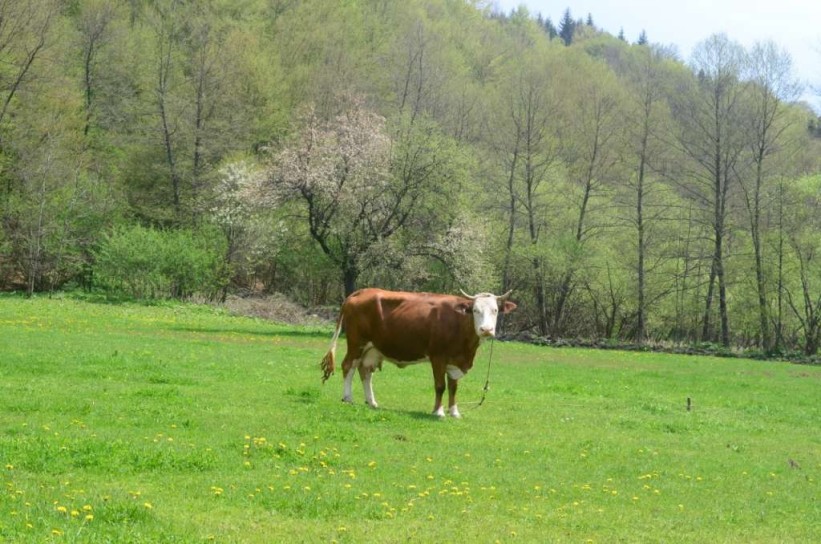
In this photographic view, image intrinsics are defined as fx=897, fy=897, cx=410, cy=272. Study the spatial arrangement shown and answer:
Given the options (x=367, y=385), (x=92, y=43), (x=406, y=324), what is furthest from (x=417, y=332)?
(x=92, y=43)

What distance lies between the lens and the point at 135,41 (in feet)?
223

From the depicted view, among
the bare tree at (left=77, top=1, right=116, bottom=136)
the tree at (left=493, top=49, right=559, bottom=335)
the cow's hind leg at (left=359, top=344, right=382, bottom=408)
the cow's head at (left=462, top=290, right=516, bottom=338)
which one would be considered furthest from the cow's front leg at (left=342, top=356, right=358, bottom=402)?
the bare tree at (left=77, top=1, right=116, bottom=136)

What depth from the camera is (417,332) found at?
17625mm

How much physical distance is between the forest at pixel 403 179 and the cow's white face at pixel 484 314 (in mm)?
24150

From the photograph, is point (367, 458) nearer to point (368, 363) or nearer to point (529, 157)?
point (368, 363)

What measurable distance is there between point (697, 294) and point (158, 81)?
39.8 m

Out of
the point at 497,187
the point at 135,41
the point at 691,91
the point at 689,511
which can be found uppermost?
the point at 135,41

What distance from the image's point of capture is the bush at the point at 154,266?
2015 inches

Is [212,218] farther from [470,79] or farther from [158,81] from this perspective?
[470,79]

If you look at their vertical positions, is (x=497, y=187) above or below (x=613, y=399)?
above

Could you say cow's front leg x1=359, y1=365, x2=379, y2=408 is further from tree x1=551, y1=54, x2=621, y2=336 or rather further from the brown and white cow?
tree x1=551, y1=54, x2=621, y2=336

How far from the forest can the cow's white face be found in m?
24.1

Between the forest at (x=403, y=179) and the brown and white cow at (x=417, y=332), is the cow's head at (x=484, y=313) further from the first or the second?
the forest at (x=403, y=179)

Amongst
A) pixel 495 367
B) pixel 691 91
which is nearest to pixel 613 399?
pixel 495 367
